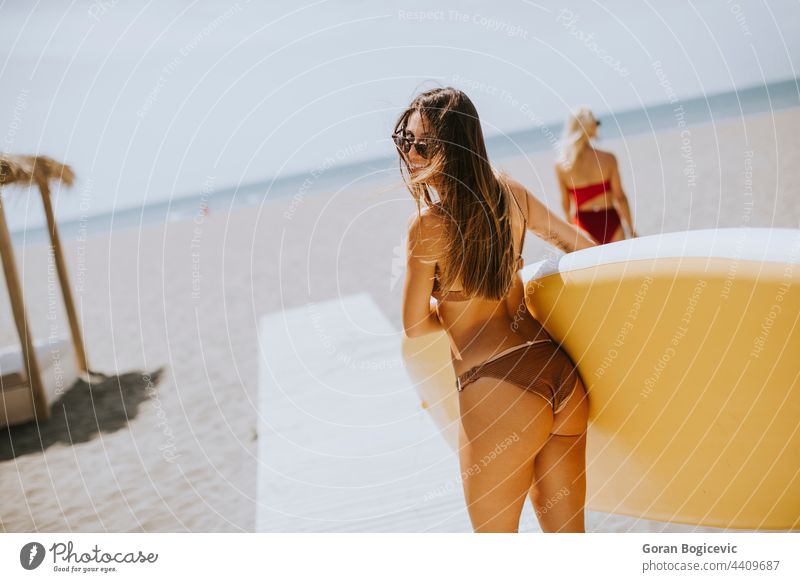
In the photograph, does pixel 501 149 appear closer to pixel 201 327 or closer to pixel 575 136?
pixel 201 327

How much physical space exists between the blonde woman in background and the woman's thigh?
77.2 inches

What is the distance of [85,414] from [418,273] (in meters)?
3.32

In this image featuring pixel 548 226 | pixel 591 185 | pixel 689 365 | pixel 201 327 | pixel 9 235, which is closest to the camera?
pixel 689 365

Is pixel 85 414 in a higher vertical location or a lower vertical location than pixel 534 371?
lower

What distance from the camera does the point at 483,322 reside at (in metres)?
1.39

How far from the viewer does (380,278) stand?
6.47 meters

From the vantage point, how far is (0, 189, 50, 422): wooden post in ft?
11.2

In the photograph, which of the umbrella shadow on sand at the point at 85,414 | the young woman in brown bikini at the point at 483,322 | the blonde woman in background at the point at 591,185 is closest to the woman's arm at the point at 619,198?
the blonde woman in background at the point at 591,185

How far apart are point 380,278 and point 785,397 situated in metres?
5.21

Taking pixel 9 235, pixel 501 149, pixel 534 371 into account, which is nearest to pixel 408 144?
pixel 534 371

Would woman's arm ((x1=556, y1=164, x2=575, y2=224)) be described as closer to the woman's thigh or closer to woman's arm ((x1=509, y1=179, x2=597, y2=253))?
woman's arm ((x1=509, y1=179, x2=597, y2=253))

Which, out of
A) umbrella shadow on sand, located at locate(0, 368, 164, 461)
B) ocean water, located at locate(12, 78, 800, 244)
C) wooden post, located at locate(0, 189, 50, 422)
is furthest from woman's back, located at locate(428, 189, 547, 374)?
ocean water, located at locate(12, 78, 800, 244)
